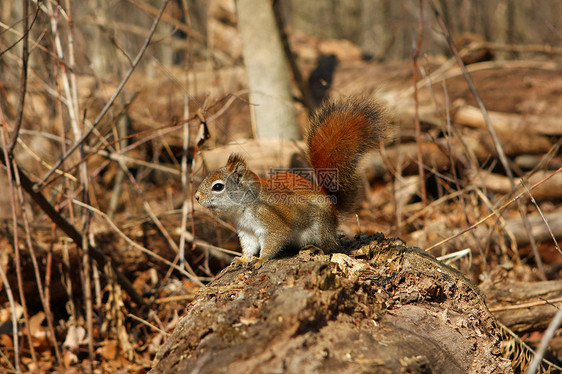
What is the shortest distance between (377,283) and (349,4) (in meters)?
9.07

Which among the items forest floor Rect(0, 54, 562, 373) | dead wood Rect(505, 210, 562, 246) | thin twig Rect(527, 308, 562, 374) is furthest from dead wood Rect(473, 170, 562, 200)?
thin twig Rect(527, 308, 562, 374)

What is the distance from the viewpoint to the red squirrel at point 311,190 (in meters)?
1.87

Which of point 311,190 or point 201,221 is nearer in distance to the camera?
point 311,190

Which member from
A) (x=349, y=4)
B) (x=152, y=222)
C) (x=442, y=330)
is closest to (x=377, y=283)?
(x=442, y=330)

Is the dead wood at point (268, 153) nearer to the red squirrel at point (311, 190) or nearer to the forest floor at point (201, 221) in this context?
the forest floor at point (201, 221)

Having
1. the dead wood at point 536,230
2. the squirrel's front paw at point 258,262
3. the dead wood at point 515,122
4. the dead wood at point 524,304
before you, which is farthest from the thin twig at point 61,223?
the dead wood at point 515,122

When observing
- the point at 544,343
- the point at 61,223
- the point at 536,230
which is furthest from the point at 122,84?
the point at 536,230

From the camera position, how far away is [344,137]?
1.87 m

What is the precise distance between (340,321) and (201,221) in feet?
6.25

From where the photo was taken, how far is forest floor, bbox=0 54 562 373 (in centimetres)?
236

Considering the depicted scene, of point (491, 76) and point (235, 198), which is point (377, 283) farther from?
point (491, 76)

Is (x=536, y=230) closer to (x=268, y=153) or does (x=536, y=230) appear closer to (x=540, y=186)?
(x=540, y=186)

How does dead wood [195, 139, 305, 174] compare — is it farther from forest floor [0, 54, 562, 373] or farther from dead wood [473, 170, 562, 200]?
dead wood [473, 170, 562, 200]

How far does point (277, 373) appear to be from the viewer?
1.09 m
